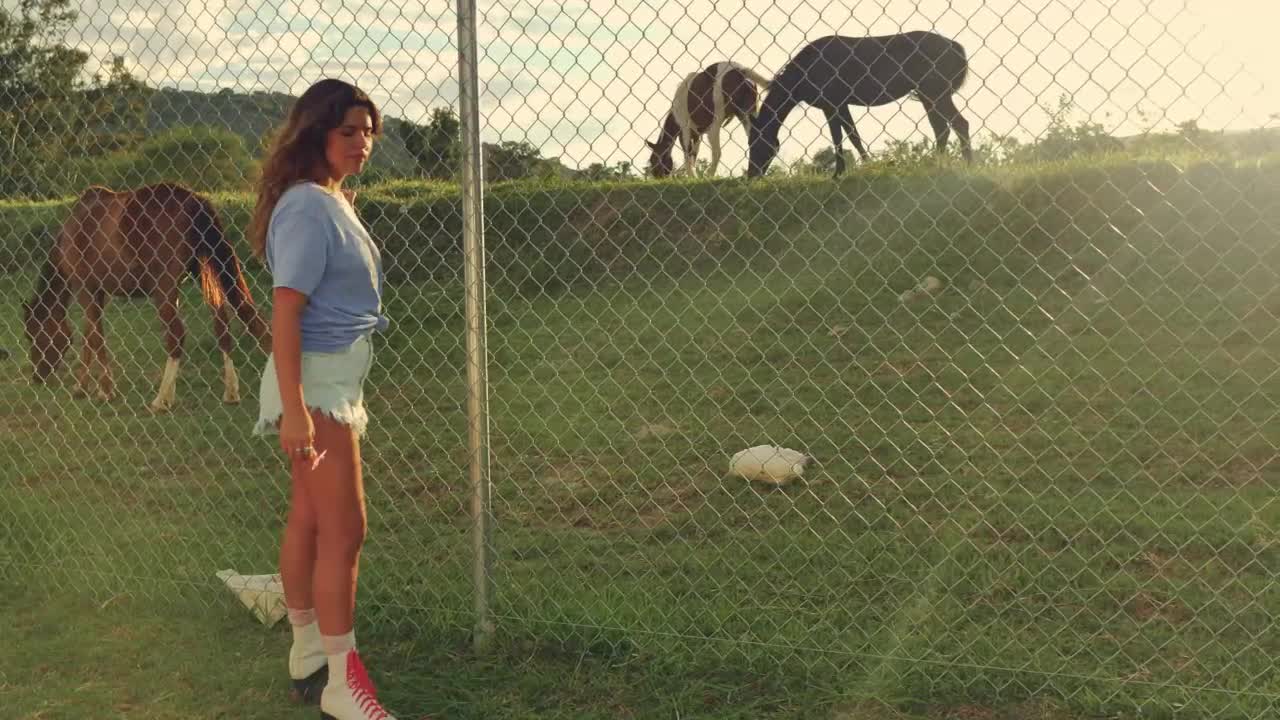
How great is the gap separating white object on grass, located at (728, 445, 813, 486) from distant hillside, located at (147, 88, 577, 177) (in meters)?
1.84

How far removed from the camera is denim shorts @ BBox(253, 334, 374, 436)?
9.16 feet

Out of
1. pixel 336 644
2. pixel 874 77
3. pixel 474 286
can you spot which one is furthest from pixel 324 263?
pixel 874 77

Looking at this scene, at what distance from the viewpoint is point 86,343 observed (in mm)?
7859

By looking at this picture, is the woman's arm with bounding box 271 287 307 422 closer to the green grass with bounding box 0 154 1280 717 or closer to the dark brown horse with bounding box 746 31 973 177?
the green grass with bounding box 0 154 1280 717

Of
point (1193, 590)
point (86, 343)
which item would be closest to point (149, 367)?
point (86, 343)

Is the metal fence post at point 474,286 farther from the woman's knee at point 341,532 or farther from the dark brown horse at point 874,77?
the dark brown horse at point 874,77

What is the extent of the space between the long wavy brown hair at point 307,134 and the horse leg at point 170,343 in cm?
504

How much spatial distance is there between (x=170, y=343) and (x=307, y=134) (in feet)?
17.6

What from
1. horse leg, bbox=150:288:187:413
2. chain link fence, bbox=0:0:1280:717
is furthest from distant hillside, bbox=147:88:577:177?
horse leg, bbox=150:288:187:413

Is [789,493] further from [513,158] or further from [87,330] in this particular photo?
[87,330]

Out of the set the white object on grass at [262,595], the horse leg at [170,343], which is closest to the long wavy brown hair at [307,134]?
the white object on grass at [262,595]

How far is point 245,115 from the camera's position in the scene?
4043mm

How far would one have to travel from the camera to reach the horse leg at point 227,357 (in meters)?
7.56

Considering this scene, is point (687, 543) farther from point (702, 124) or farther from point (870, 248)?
point (702, 124)
